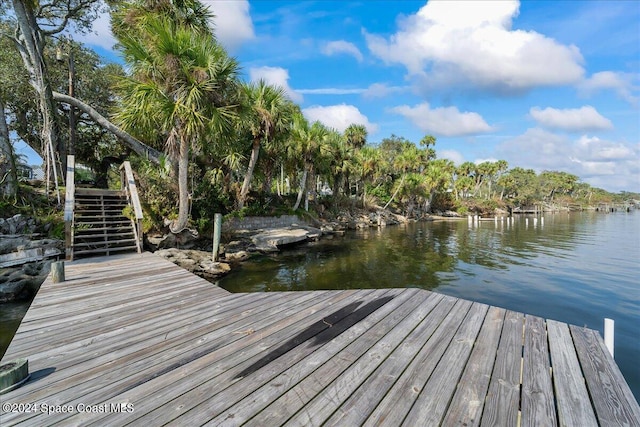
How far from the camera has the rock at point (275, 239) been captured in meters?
14.3

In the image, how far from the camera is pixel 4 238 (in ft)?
25.0

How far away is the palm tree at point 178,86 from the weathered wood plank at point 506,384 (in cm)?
985

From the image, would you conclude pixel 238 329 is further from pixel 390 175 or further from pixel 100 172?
pixel 390 175

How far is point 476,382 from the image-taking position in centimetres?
232

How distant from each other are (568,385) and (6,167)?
14.8 m

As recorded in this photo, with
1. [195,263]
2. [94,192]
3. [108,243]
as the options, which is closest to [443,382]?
[195,263]

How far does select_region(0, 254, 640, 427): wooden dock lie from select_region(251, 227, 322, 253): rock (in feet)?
32.7

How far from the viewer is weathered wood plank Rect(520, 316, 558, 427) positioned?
1.97 m

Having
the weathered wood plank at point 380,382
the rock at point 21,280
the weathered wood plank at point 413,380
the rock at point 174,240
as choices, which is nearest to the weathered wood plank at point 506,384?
the weathered wood plank at point 413,380

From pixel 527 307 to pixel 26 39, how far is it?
67.2 feet

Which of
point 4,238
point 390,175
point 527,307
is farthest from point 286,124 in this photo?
point 390,175

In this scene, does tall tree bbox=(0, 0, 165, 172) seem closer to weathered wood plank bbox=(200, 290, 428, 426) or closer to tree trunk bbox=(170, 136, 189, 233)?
tree trunk bbox=(170, 136, 189, 233)

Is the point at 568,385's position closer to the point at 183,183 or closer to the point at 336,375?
the point at 336,375

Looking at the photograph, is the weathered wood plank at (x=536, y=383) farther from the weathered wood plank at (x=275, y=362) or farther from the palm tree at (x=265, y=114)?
the palm tree at (x=265, y=114)
